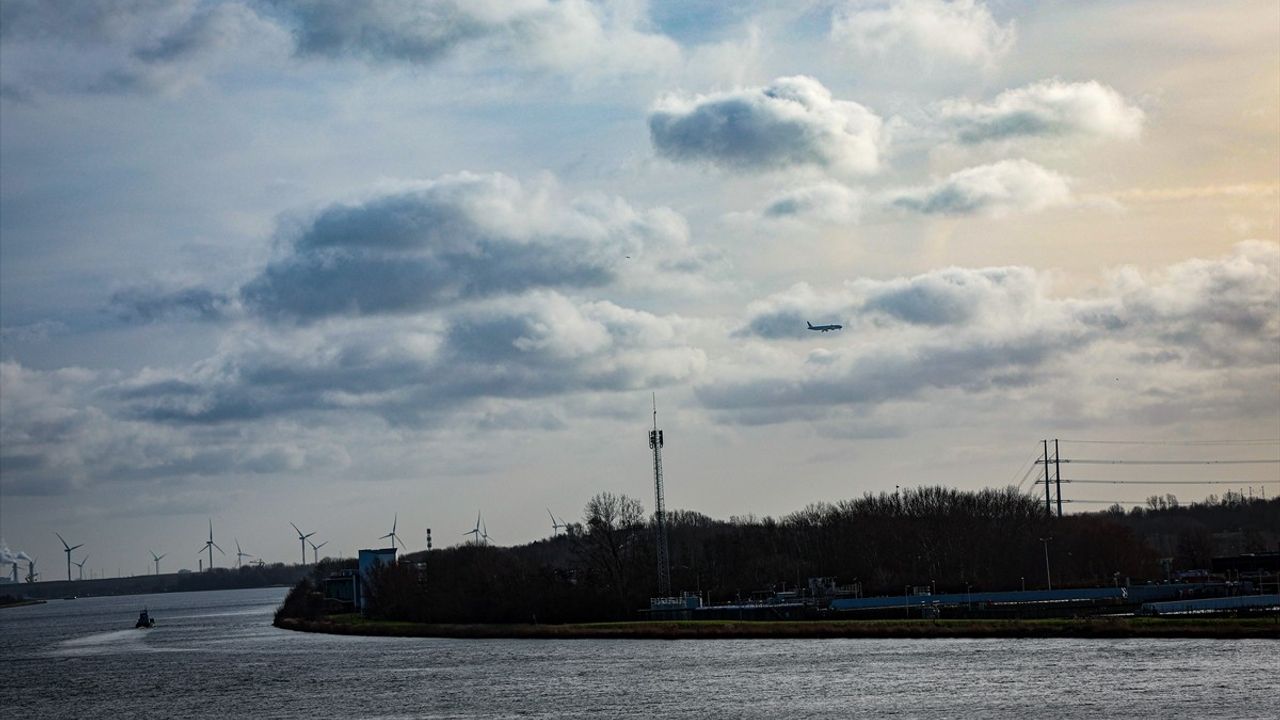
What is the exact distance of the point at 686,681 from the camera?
76812 millimetres

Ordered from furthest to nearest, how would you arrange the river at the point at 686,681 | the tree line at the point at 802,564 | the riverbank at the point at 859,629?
the tree line at the point at 802,564
the riverbank at the point at 859,629
the river at the point at 686,681

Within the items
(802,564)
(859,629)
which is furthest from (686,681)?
(802,564)

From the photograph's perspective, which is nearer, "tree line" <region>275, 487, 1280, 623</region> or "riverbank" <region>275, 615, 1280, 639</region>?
"riverbank" <region>275, 615, 1280, 639</region>

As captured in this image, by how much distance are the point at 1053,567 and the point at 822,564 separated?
2667 centimetres

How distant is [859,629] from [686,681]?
106ft

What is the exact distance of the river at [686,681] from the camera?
205 ft

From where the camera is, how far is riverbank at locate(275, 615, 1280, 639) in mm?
90250

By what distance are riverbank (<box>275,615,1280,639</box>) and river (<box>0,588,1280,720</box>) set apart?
Result: 10.6 ft

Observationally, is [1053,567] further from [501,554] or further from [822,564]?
[501,554]

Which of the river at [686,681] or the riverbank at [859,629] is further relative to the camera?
the riverbank at [859,629]

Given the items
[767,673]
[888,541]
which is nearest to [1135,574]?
[888,541]

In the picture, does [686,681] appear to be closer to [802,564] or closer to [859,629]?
[859,629]

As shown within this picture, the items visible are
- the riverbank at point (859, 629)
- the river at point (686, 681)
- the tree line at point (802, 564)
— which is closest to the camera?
the river at point (686, 681)

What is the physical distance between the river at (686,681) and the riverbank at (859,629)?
324cm
